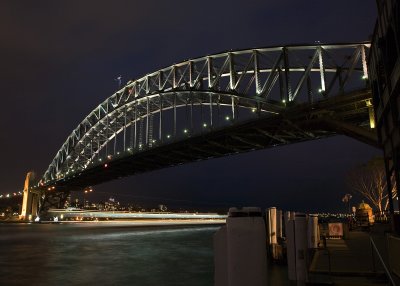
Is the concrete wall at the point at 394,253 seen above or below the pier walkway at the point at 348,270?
above

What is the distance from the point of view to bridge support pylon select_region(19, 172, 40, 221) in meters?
122

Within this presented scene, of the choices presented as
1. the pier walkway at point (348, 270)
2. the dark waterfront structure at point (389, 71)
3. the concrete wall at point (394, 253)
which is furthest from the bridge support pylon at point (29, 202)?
the concrete wall at point (394, 253)

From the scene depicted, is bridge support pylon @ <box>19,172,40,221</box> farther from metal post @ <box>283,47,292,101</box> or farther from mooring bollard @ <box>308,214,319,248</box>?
mooring bollard @ <box>308,214,319,248</box>

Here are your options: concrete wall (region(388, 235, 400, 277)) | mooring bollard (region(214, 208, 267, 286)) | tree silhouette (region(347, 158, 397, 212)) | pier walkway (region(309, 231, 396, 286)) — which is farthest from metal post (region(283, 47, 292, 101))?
mooring bollard (region(214, 208, 267, 286))

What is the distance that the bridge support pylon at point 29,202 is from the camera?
399ft

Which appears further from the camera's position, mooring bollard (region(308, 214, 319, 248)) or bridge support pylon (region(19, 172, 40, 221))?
bridge support pylon (region(19, 172, 40, 221))

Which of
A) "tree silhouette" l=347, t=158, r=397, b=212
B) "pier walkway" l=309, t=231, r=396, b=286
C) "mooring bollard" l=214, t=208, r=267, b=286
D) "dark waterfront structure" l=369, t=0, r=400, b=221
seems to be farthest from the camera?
"tree silhouette" l=347, t=158, r=397, b=212

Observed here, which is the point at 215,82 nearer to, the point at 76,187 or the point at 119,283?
the point at 119,283

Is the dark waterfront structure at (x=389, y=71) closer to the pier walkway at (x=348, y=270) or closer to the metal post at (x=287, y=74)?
the pier walkway at (x=348, y=270)

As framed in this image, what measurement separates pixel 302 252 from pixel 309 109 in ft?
118

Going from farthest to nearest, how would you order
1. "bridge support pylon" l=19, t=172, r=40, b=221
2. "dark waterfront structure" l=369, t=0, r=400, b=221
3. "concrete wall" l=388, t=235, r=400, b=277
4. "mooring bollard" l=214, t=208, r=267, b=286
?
"bridge support pylon" l=19, t=172, r=40, b=221
"dark waterfront structure" l=369, t=0, r=400, b=221
"concrete wall" l=388, t=235, r=400, b=277
"mooring bollard" l=214, t=208, r=267, b=286

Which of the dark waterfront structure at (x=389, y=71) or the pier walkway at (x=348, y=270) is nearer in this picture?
the pier walkway at (x=348, y=270)

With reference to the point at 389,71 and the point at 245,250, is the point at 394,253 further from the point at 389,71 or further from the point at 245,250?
the point at 245,250

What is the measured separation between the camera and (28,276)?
14.4 meters
